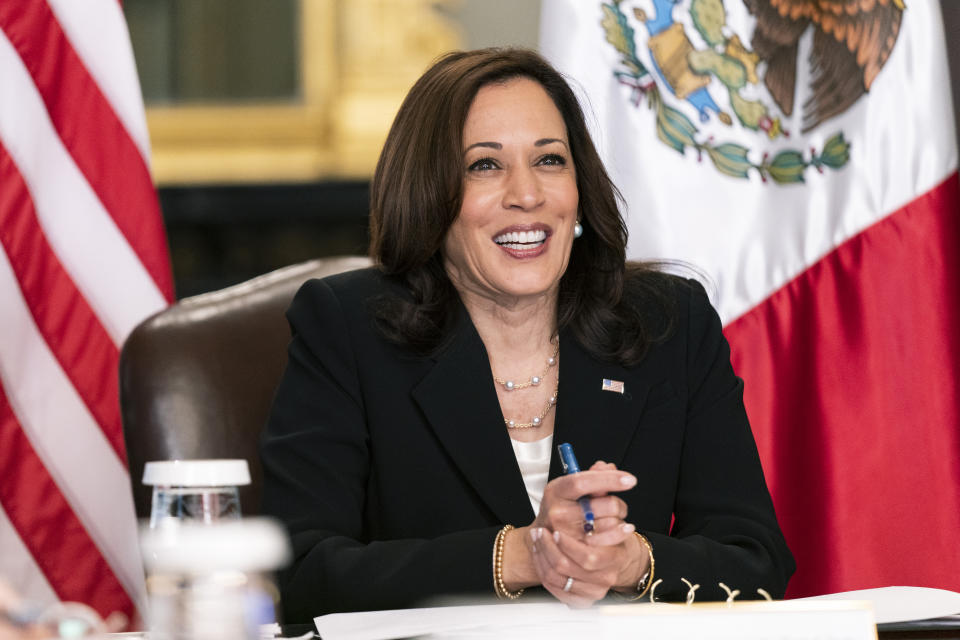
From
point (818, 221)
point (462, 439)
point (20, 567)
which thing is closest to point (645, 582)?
point (462, 439)

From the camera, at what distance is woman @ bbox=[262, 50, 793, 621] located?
1762 mm

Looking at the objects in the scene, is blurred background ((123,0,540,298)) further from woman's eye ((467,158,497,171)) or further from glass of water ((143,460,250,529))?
glass of water ((143,460,250,529))

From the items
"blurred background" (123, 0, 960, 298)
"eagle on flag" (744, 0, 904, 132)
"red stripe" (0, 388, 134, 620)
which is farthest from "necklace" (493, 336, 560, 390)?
"blurred background" (123, 0, 960, 298)

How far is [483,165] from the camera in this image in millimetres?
1945

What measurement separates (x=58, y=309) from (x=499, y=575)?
1.34 meters

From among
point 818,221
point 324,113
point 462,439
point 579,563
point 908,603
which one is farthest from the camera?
point 324,113

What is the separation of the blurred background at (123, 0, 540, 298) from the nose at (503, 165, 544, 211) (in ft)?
11.0

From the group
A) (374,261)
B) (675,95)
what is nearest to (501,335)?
(374,261)

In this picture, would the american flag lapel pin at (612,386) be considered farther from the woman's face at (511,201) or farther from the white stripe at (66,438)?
the white stripe at (66,438)

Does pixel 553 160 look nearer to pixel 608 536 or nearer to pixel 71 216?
pixel 608 536

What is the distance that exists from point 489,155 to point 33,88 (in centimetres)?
110

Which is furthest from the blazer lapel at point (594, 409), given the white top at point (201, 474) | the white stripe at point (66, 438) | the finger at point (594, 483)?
the white top at point (201, 474)

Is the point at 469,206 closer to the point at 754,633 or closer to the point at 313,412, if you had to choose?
the point at 313,412

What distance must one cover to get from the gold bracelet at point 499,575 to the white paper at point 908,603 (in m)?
0.40
